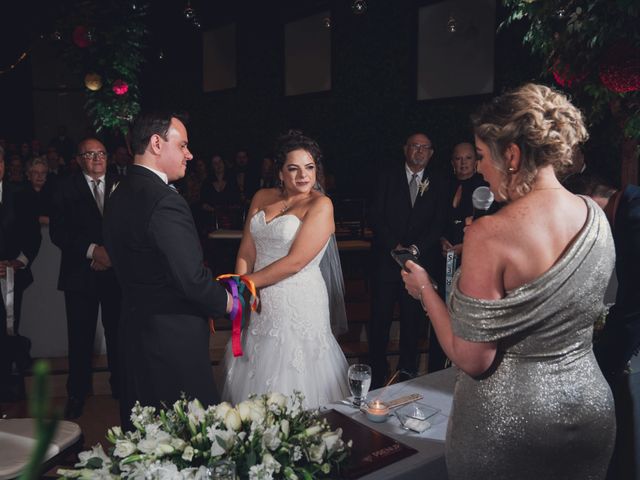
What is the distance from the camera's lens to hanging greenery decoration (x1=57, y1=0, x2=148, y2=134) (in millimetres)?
6398

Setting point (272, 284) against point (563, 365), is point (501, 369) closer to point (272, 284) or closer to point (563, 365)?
point (563, 365)

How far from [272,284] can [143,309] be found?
830 mm

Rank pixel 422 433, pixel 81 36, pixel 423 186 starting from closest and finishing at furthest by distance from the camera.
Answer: pixel 422 433
pixel 423 186
pixel 81 36

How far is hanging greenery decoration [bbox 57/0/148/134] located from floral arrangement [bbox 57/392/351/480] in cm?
586

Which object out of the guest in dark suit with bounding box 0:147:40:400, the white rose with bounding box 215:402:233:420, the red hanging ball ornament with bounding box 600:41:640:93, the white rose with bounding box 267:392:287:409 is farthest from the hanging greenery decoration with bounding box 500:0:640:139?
the guest in dark suit with bounding box 0:147:40:400

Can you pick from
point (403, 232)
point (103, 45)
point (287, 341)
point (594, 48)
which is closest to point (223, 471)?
point (287, 341)

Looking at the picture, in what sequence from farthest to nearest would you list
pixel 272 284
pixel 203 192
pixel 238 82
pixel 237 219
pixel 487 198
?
pixel 238 82, pixel 203 192, pixel 237 219, pixel 272 284, pixel 487 198

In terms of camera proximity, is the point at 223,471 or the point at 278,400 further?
the point at 278,400

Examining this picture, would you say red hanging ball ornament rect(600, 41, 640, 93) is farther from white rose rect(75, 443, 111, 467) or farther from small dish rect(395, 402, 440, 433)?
white rose rect(75, 443, 111, 467)

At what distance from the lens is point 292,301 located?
2.98 metres

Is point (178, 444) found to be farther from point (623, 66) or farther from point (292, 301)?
point (623, 66)

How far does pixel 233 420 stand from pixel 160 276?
1030 millimetres

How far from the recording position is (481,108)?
4.65 feet

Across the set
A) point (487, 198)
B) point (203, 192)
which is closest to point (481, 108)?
point (487, 198)
